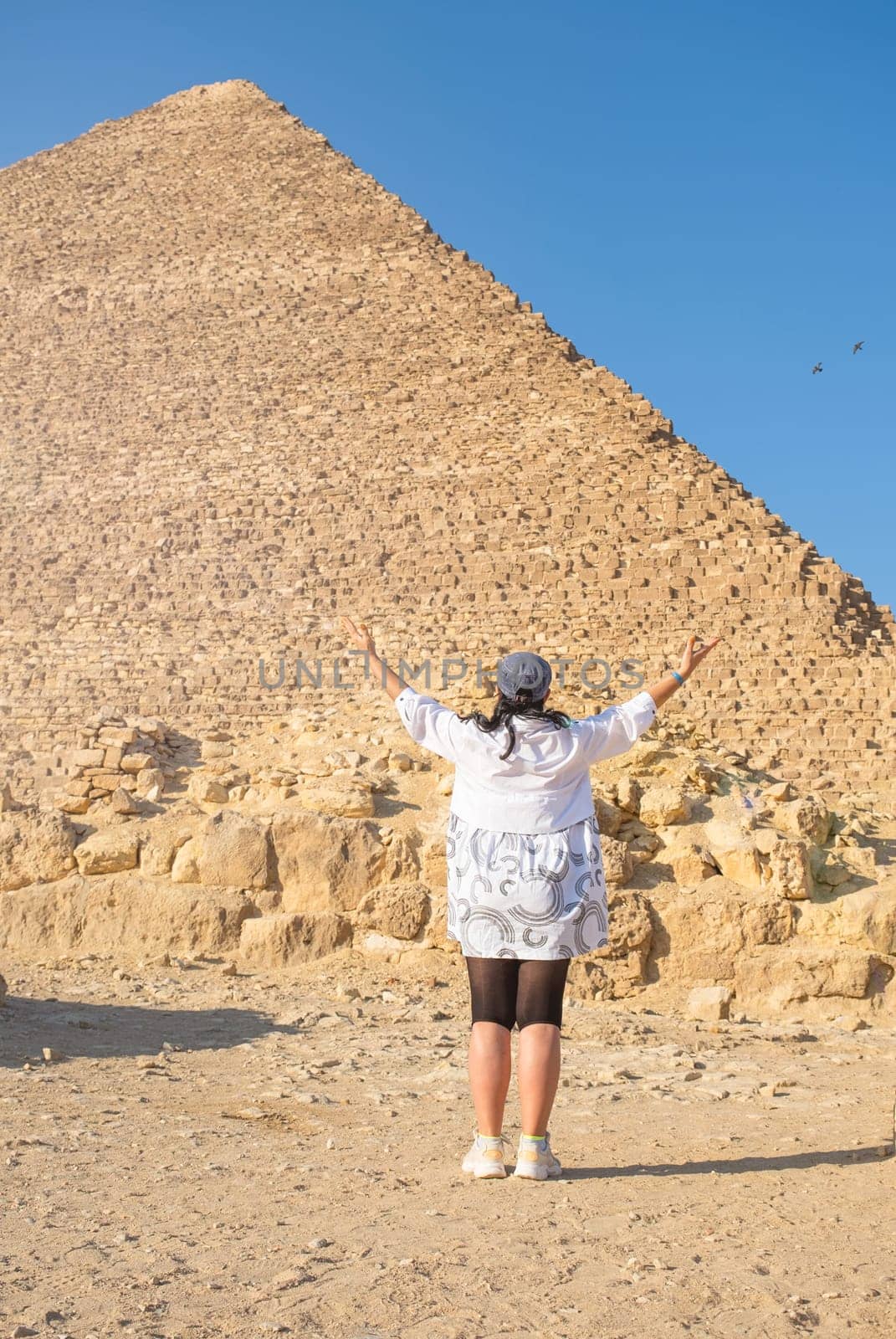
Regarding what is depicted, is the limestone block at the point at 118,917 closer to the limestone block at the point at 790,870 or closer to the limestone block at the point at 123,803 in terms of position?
the limestone block at the point at 123,803

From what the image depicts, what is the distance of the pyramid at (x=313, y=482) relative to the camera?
2597 cm

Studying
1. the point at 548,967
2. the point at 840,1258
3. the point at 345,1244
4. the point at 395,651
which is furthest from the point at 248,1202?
the point at 395,651

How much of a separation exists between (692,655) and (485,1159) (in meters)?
1.28

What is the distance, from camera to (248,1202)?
2750mm

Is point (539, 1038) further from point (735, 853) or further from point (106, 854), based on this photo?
point (106, 854)

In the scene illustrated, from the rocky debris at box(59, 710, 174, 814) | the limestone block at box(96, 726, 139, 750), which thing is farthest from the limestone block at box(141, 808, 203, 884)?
the limestone block at box(96, 726, 139, 750)

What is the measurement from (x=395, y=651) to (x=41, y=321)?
2406 centimetres

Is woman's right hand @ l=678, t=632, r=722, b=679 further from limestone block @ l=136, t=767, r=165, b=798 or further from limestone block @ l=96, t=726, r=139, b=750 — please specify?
limestone block @ l=96, t=726, r=139, b=750

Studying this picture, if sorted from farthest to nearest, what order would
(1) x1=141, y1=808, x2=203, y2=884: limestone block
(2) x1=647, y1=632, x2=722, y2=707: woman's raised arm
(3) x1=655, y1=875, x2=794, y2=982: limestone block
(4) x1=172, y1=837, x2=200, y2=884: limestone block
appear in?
(1) x1=141, y1=808, x2=203, y2=884: limestone block < (4) x1=172, y1=837, x2=200, y2=884: limestone block < (3) x1=655, y1=875, x2=794, y2=982: limestone block < (2) x1=647, y1=632, x2=722, y2=707: woman's raised arm

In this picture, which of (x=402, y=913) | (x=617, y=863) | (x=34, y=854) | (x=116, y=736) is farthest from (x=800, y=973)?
(x=116, y=736)

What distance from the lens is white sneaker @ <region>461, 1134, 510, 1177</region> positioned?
114 inches

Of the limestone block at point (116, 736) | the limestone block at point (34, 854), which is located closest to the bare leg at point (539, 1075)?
the limestone block at point (34, 854)

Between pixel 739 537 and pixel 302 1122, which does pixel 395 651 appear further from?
pixel 302 1122

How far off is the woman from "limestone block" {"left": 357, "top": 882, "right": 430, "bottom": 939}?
109 inches
